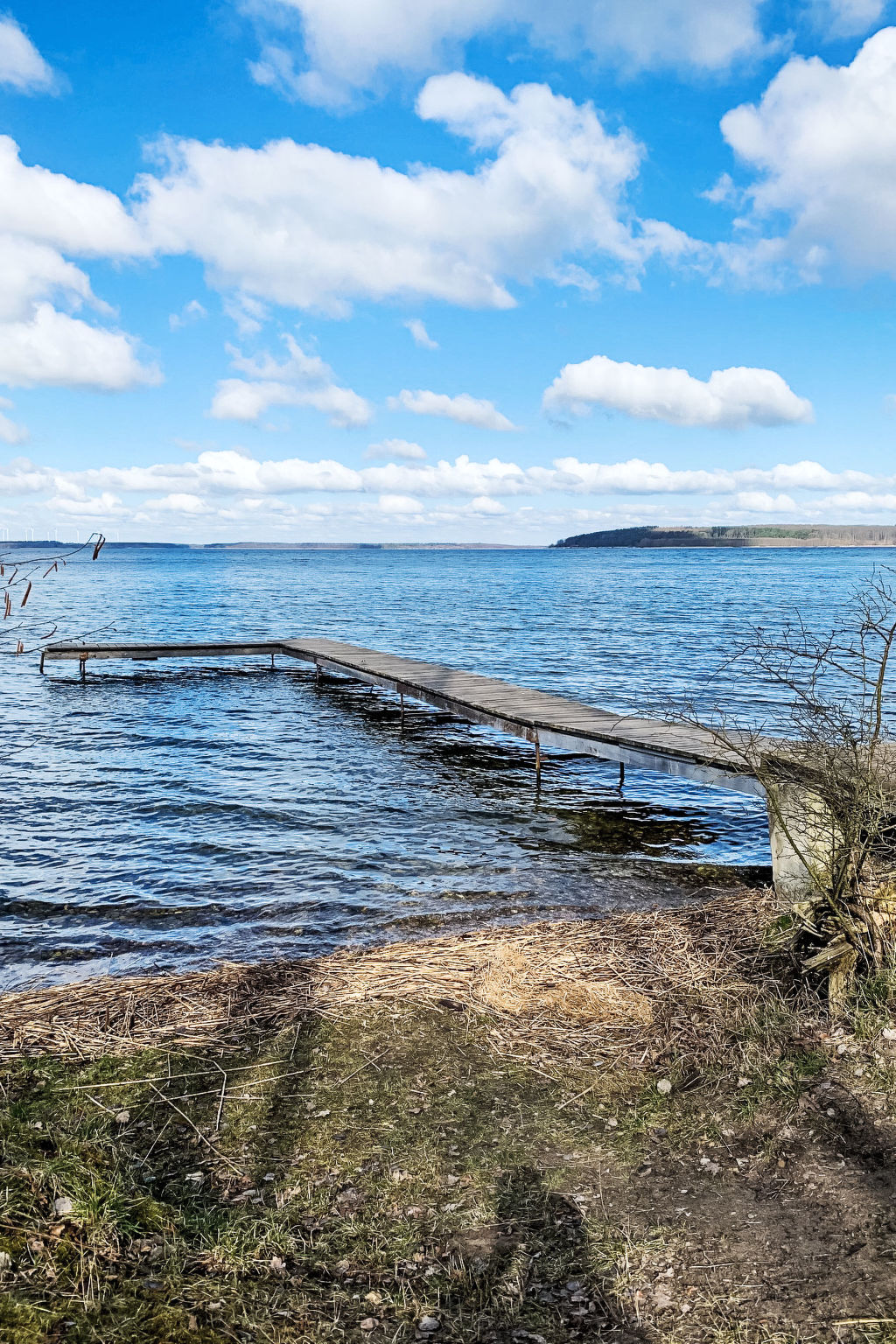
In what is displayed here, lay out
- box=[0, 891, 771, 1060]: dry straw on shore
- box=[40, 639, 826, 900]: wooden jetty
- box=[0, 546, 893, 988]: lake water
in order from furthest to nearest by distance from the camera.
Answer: box=[0, 546, 893, 988]: lake water
box=[40, 639, 826, 900]: wooden jetty
box=[0, 891, 771, 1060]: dry straw on shore

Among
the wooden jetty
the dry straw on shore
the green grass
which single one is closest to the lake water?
the wooden jetty

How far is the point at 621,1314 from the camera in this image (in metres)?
2.95

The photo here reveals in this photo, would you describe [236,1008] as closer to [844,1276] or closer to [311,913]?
[311,913]

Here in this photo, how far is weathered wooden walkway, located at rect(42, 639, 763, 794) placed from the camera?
1070 cm

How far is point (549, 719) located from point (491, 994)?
8158 millimetres

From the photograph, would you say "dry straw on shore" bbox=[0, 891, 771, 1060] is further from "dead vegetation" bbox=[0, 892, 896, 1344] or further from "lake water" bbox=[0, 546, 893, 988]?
"lake water" bbox=[0, 546, 893, 988]

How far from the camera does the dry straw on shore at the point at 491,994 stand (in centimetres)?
485

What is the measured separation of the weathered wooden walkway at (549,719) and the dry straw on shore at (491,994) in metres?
1.45

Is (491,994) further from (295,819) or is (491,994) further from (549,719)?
(549,719)

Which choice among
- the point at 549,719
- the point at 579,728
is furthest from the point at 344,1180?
the point at 549,719

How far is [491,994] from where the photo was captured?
541cm

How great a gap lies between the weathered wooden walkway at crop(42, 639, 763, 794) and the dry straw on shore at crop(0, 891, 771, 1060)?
1446 millimetres

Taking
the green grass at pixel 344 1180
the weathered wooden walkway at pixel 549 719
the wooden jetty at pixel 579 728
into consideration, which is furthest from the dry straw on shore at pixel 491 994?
the weathered wooden walkway at pixel 549 719

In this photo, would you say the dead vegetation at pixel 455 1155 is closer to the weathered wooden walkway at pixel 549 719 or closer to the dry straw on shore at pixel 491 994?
the dry straw on shore at pixel 491 994
